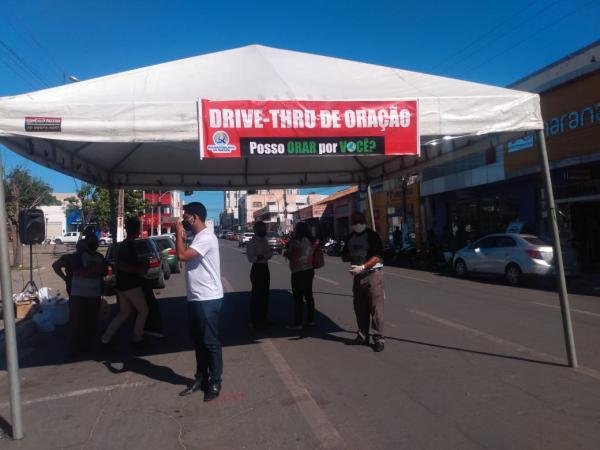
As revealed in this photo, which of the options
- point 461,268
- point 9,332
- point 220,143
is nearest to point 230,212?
point 461,268

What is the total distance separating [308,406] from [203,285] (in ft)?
4.83

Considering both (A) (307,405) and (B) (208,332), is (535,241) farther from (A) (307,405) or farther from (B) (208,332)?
(B) (208,332)

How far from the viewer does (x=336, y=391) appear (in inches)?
200

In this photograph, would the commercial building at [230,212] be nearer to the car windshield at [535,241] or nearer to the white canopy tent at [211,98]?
the car windshield at [535,241]

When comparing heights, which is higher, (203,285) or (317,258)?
(317,258)

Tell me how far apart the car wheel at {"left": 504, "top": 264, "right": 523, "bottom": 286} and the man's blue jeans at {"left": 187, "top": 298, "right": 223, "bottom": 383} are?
1179 cm

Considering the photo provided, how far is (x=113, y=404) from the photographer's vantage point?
5.00 m

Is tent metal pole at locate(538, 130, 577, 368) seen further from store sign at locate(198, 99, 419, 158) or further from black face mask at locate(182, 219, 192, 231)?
black face mask at locate(182, 219, 192, 231)

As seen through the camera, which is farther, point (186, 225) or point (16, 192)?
point (16, 192)

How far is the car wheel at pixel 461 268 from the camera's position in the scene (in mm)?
17359

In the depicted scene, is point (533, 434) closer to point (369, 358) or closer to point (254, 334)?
point (369, 358)

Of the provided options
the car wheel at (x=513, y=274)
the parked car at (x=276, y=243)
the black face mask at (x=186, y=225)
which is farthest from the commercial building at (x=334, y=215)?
the black face mask at (x=186, y=225)

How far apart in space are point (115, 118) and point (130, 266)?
2.51 m

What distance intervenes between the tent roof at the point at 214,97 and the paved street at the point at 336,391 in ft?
8.56
